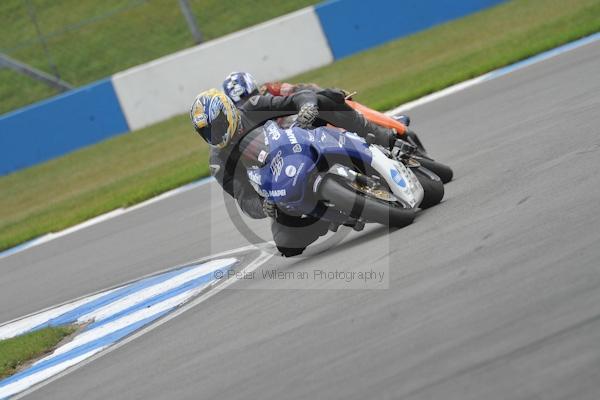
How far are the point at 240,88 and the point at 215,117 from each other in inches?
61.1

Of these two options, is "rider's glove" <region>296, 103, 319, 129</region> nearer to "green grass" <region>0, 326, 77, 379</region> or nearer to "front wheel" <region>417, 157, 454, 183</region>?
"front wheel" <region>417, 157, 454, 183</region>

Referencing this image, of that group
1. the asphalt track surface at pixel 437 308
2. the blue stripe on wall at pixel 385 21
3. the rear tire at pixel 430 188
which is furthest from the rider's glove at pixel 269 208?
the blue stripe on wall at pixel 385 21

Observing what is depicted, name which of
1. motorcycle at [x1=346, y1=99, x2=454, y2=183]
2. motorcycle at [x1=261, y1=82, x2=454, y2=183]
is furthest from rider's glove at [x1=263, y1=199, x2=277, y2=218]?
motorcycle at [x1=346, y1=99, x2=454, y2=183]

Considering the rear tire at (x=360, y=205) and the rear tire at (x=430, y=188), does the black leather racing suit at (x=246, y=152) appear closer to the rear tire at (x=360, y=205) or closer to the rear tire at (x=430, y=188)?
the rear tire at (x=360, y=205)

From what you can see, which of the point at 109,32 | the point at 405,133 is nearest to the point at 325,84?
the point at 109,32

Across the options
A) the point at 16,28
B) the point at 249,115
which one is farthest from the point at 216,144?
the point at 16,28

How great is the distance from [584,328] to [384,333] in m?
1.11

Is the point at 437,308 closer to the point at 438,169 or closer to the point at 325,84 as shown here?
the point at 438,169

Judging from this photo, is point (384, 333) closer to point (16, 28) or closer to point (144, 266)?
point (144, 266)

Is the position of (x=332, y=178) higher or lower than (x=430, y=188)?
higher

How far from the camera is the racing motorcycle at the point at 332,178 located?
711cm

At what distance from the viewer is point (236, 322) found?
644cm

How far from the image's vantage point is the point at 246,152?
24.7 feet

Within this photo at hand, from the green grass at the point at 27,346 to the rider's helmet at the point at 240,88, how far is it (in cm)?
241
